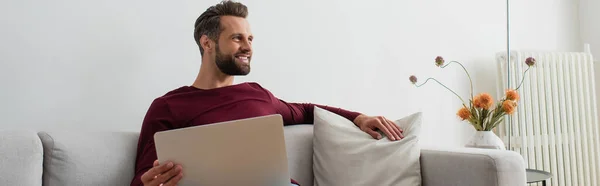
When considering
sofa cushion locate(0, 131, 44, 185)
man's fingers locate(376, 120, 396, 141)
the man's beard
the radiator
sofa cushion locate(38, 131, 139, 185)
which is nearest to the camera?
sofa cushion locate(0, 131, 44, 185)

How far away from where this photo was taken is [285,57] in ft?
7.77

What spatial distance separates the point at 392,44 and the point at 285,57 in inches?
25.3

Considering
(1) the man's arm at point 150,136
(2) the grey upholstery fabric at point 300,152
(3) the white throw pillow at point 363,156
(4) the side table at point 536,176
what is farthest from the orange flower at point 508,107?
(1) the man's arm at point 150,136

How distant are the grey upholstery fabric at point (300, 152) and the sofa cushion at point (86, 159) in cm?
52

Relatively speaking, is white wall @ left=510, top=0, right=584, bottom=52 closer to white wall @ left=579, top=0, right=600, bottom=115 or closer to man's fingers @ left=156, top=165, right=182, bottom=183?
white wall @ left=579, top=0, right=600, bottom=115

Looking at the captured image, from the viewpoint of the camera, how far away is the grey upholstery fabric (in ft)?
6.04

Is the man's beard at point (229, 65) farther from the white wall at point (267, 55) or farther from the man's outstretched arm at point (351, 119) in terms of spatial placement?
the white wall at point (267, 55)

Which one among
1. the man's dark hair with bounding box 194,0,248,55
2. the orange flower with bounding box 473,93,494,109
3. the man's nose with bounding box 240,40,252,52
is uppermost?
the man's dark hair with bounding box 194,0,248,55

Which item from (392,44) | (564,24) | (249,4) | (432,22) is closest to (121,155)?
(249,4)

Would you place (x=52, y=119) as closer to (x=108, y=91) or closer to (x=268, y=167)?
(x=108, y=91)

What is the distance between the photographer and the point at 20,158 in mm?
1415

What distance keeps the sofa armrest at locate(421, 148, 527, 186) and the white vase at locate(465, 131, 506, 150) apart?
50 cm

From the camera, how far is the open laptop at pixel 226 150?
4.00ft

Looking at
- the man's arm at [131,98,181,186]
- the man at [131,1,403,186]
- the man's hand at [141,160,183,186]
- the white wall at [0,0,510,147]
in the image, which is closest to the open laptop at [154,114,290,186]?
the man's hand at [141,160,183,186]
